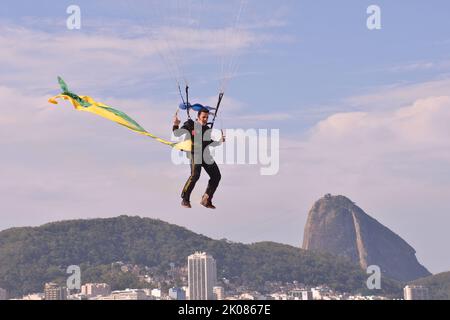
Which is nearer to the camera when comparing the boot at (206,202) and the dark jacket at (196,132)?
the dark jacket at (196,132)

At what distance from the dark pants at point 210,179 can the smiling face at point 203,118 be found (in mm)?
1114

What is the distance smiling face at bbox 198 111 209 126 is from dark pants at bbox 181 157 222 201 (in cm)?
111

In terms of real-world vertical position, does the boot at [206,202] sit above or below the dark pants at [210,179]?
below

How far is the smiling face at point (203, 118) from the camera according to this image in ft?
99.5

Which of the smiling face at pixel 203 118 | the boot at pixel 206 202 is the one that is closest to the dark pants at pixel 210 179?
the boot at pixel 206 202

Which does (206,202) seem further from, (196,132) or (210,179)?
(196,132)

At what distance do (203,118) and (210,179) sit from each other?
1.69 meters

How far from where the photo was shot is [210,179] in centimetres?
3061

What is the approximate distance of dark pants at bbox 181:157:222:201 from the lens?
30469mm

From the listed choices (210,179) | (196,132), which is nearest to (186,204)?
(210,179)

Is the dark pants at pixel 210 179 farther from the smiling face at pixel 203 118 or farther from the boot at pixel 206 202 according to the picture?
the smiling face at pixel 203 118
